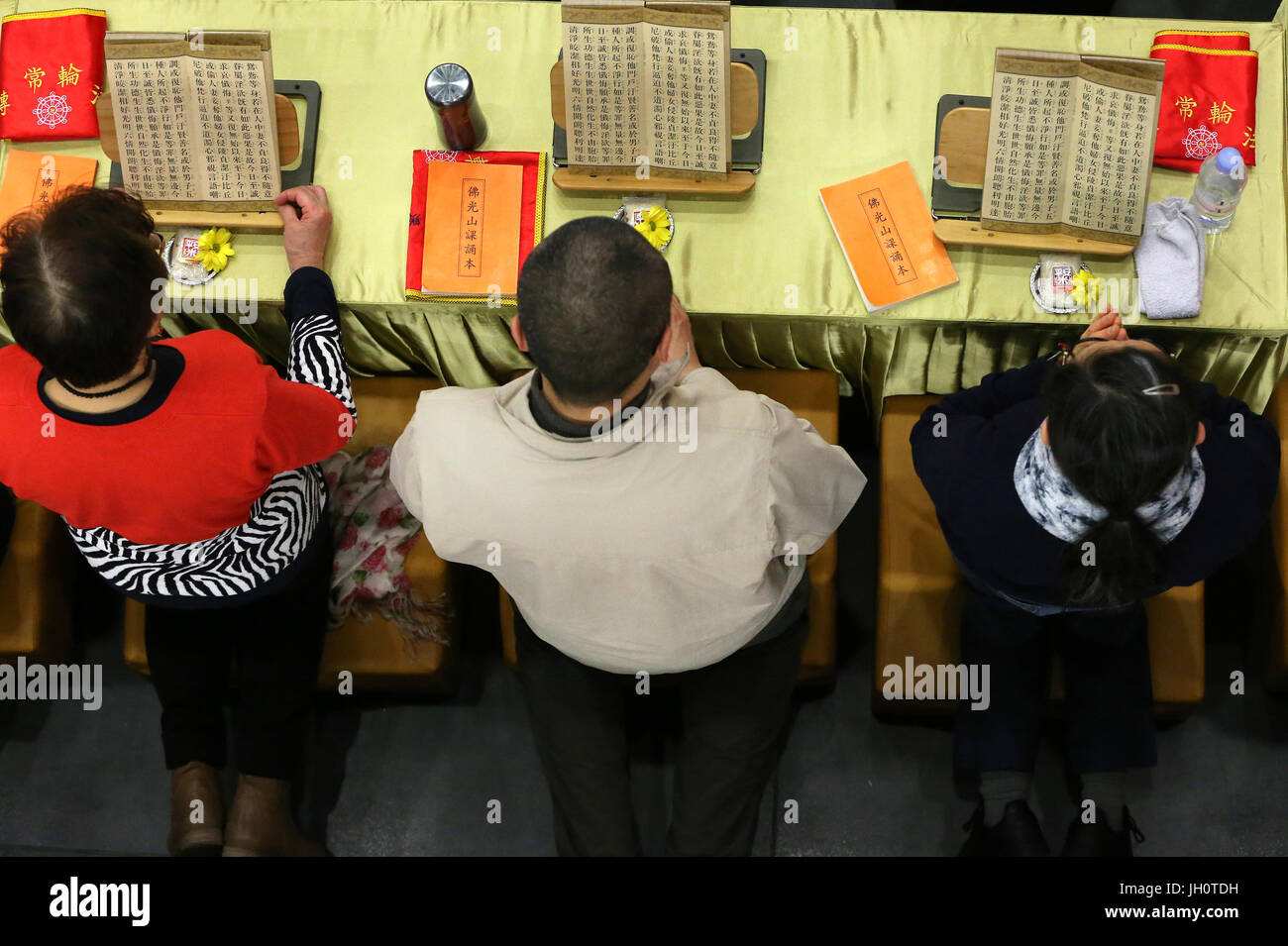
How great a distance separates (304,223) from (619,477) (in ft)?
2.74

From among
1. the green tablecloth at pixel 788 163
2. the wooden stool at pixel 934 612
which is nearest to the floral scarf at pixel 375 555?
the green tablecloth at pixel 788 163

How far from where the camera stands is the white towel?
1.55m

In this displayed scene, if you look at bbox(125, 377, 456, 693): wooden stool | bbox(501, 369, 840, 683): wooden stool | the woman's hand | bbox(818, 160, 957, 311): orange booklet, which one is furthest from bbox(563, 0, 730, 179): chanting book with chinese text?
bbox(125, 377, 456, 693): wooden stool

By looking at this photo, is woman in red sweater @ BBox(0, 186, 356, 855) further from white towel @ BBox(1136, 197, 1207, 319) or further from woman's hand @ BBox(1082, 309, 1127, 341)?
white towel @ BBox(1136, 197, 1207, 319)

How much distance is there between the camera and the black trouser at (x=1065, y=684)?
1626 millimetres

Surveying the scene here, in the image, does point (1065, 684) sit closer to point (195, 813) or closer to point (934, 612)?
point (934, 612)

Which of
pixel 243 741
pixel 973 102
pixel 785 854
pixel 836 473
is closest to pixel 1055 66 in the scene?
pixel 973 102

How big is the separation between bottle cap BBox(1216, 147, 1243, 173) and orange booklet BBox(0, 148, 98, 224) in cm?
184

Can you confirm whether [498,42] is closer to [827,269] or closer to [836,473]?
[827,269]

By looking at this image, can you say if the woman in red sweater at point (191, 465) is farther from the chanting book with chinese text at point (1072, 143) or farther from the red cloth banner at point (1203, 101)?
the red cloth banner at point (1203, 101)

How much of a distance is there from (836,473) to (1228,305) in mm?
763

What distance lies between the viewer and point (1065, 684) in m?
1.73

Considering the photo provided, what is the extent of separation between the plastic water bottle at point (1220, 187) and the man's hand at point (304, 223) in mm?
1424

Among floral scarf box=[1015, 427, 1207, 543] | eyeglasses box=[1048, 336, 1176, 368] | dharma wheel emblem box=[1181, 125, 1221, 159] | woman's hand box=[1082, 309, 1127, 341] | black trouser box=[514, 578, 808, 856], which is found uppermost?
dharma wheel emblem box=[1181, 125, 1221, 159]
